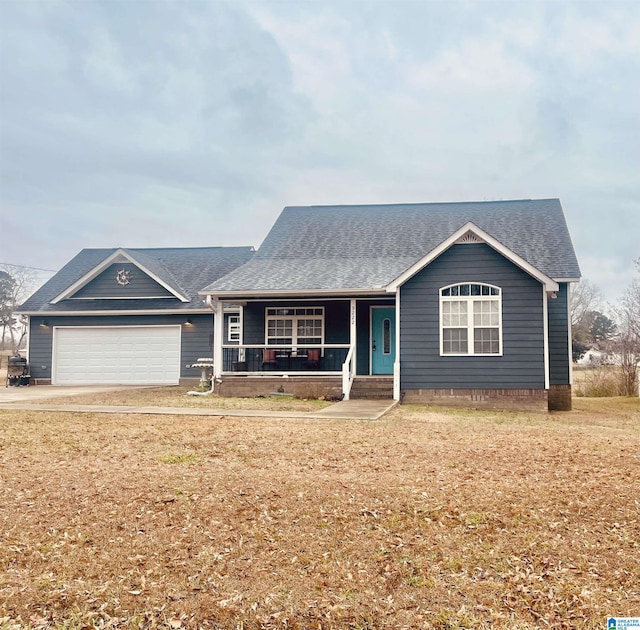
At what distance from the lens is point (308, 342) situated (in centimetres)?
1902

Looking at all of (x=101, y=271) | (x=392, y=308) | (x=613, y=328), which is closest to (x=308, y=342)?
(x=392, y=308)

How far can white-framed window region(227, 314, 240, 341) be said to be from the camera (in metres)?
22.6

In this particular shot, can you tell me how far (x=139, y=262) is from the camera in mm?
23766

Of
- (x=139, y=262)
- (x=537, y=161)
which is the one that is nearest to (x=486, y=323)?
(x=139, y=262)

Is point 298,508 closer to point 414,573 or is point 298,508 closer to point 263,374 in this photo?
point 414,573

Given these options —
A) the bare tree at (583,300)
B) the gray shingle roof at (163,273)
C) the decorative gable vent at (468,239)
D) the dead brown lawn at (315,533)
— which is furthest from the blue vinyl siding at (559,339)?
the bare tree at (583,300)

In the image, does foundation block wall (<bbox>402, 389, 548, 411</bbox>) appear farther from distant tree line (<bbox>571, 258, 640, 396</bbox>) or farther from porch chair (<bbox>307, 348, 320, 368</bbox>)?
distant tree line (<bbox>571, 258, 640, 396</bbox>)

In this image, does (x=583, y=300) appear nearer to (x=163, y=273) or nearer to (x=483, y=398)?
(x=163, y=273)

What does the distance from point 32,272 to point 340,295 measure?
51996 millimetres

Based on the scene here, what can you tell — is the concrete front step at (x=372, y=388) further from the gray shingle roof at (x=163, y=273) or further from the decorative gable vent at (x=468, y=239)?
the gray shingle roof at (x=163, y=273)

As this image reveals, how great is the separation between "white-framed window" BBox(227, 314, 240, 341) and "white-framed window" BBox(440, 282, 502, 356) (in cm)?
908

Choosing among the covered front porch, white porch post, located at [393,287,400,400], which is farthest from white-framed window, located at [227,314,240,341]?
white porch post, located at [393,287,400,400]

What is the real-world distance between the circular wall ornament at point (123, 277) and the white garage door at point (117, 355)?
5.85ft

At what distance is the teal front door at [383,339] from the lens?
1836 centimetres
